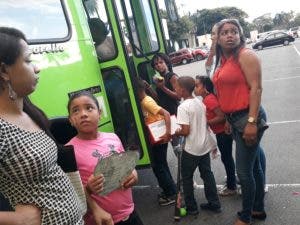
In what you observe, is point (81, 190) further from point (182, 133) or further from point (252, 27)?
point (252, 27)

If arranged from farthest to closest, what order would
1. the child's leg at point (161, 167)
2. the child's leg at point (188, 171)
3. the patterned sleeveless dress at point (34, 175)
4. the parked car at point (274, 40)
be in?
1. the parked car at point (274, 40)
2. the child's leg at point (161, 167)
3. the child's leg at point (188, 171)
4. the patterned sleeveless dress at point (34, 175)

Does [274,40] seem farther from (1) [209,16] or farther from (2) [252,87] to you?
(2) [252,87]

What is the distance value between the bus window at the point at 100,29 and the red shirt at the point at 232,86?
1375 mm

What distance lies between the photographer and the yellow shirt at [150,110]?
13.8ft

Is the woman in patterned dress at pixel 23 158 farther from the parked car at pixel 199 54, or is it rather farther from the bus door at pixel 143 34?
the parked car at pixel 199 54

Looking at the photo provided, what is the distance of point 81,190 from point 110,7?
262 centimetres

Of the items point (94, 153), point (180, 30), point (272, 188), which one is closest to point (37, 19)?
point (94, 153)

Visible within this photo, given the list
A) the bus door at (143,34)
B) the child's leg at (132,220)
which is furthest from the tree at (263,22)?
the child's leg at (132,220)

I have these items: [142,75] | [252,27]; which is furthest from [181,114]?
[252,27]

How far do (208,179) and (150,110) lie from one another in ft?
3.27

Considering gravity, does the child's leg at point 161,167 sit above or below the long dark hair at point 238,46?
below

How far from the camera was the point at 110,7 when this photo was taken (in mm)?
4055

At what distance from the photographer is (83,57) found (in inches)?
150

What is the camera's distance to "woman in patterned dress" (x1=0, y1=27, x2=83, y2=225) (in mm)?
1466
